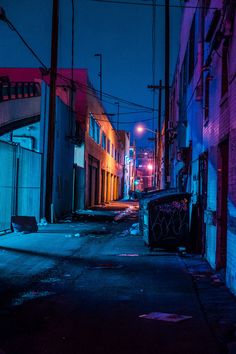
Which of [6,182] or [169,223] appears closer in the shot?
[169,223]

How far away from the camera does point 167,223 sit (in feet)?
44.9

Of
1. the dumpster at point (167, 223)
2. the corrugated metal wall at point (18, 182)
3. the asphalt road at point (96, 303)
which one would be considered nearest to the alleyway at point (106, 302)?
the asphalt road at point (96, 303)

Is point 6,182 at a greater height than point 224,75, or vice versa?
point 224,75

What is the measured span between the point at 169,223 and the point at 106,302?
20.7 ft

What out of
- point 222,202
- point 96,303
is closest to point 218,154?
point 222,202

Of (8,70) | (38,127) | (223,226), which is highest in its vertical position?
(8,70)

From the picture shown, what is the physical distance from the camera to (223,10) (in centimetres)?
942

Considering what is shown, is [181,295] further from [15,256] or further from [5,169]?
[5,169]

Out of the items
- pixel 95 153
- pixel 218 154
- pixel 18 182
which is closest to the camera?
pixel 218 154

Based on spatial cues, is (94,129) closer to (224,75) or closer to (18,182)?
(18,182)

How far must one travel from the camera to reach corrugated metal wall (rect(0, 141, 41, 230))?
17.5 meters

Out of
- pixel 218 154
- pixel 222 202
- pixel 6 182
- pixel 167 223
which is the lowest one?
pixel 167 223

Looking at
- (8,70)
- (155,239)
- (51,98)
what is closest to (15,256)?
(155,239)

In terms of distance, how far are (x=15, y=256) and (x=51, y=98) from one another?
11.1 meters
